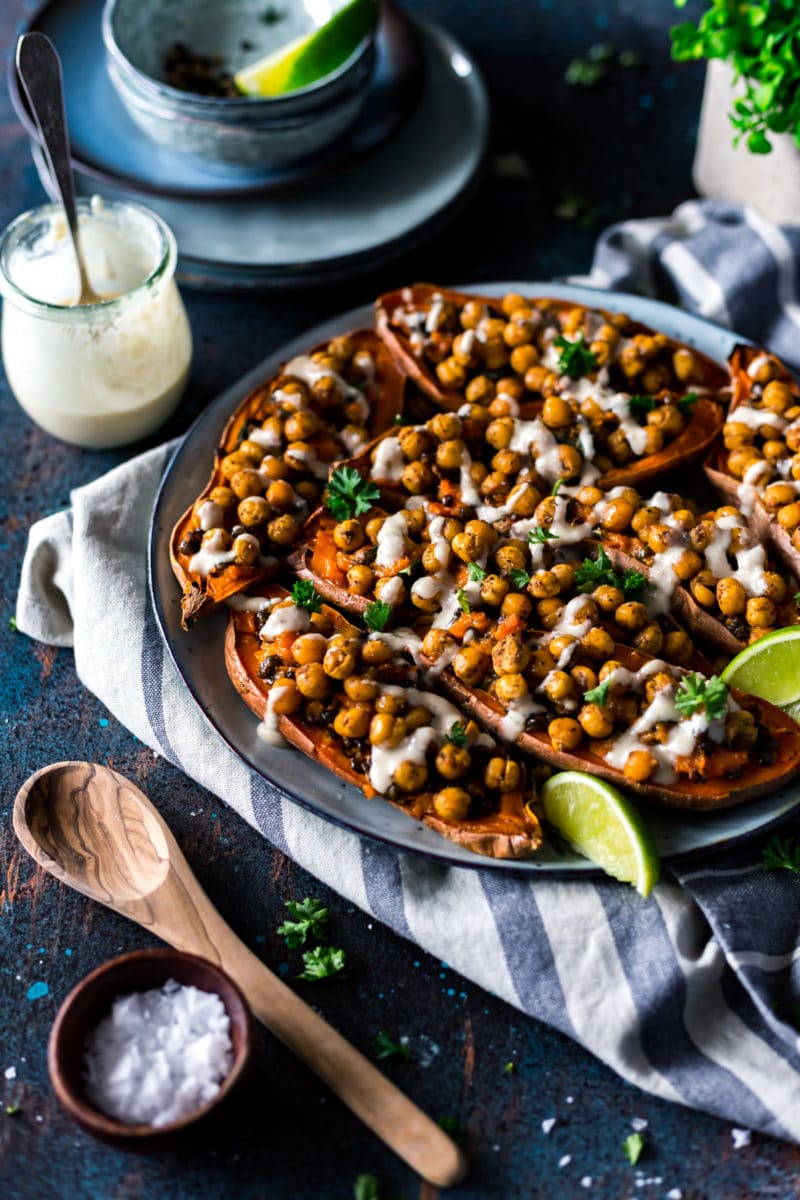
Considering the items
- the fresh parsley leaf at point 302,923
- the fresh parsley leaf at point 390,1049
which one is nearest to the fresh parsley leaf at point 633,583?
the fresh parsley leaf at point 302,923

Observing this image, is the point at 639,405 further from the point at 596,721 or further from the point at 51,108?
the point at 51,108

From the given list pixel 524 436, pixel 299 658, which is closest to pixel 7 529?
pixel 299 658

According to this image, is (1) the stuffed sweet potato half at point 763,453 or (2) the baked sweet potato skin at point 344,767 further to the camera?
(1) the stuffed sweet potato half at point 763,453

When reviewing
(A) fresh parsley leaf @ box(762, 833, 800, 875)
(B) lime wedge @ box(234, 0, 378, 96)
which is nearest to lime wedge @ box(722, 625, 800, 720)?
(A) fresh parsley leaf @ box(762, 833, 800, 875)

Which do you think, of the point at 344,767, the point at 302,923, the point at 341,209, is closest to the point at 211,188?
the point at 341,209

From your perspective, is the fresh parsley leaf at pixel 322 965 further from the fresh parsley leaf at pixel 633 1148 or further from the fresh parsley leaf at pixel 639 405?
the fresh parsley leaf at pixel 639 405

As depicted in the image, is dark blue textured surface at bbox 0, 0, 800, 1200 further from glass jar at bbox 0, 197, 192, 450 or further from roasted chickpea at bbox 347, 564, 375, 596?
roasted chickpea at bbox 347, 564, 375, 596

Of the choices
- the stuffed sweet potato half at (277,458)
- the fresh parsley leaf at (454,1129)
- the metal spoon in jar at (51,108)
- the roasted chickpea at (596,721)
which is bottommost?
the fresh parsley leaf at (454,1129)
